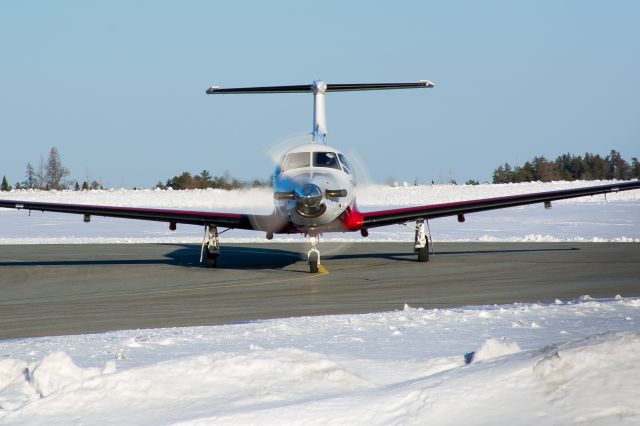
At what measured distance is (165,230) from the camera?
4275 centimetres

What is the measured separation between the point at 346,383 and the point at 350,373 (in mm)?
162

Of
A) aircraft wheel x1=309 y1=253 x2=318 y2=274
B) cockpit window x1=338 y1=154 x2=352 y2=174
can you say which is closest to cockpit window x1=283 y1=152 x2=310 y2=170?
cockpit window x1=338 y1=154 x2=352 y2=174

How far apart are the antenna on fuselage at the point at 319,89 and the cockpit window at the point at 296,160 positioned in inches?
207

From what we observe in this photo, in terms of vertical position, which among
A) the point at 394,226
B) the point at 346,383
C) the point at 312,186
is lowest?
the point at 346,383

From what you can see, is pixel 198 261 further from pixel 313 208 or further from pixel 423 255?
pixel 313 208

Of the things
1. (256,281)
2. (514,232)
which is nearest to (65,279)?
(256,281)

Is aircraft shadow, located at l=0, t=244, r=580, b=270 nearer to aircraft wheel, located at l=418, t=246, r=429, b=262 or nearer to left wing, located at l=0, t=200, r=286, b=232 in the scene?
aircraft wheel, located at l=418, t=246, r=429, b=262

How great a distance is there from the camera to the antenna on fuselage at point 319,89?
89.2ft

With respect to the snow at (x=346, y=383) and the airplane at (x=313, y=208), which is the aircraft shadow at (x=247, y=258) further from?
the snow at (x=346, y=383)

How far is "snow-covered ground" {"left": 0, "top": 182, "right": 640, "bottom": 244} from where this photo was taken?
32719 millimetres

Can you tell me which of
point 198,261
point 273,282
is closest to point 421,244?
point 273,282

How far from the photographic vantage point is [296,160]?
21500mm

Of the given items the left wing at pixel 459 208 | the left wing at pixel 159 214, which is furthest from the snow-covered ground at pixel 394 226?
the left wing at pixel 459 208

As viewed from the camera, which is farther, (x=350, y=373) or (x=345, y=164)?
(x=345, y=164)
